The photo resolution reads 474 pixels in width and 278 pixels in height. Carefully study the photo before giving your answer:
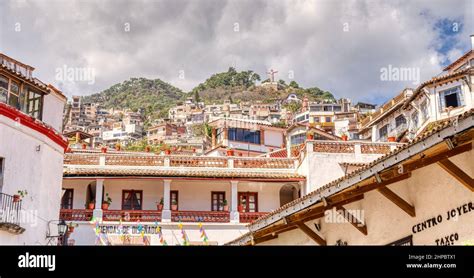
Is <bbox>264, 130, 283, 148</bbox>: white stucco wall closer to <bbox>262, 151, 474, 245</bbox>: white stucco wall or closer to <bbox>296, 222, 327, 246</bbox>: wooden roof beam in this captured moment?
<bbox>296, 222, 327, 246</bbox>: wooden roof beam

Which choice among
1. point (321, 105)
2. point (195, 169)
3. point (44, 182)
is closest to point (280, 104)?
point (321, 105)

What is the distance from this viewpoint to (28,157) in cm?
1945

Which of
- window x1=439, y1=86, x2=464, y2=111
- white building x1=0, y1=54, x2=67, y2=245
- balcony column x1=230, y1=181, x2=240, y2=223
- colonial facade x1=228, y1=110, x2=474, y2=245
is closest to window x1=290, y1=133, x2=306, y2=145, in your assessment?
window x1=439, y1=86, x2=464, y2=111

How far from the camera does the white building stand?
60.0 ft

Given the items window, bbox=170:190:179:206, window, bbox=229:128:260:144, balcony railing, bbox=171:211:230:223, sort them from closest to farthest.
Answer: balcony railing, bbox=171:211:230:223
window, bbox=170:190:179:206
window, bbox=229:128:260:144

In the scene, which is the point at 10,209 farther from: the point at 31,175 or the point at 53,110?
the point at 53,110

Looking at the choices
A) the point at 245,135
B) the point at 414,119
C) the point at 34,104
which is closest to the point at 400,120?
the point at 414,119

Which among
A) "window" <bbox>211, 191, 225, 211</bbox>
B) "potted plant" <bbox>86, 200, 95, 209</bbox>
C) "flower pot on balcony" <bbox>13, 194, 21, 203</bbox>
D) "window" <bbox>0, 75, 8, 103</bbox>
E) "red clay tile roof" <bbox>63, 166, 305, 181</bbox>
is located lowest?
"flower pot on balcony" <bbox>13, 194, 21, 203</bbox>

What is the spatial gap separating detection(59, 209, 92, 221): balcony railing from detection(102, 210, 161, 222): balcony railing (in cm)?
72

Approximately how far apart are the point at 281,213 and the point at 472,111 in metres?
6.57

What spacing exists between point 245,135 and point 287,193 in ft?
66.6

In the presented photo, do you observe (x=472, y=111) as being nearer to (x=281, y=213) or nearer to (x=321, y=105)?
(x=281, y=213)

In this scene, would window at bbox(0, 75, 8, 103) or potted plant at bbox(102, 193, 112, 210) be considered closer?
window at bbox(0, 75, 8, 103)

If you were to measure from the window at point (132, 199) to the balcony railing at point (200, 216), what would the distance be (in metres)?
2.05
